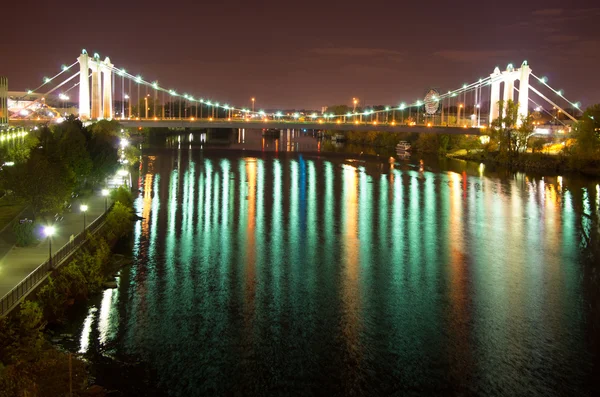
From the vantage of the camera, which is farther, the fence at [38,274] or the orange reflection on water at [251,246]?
the orange reflection on water at [251,246]

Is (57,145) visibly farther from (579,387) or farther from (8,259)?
(579,387)

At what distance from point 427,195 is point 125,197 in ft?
41.9

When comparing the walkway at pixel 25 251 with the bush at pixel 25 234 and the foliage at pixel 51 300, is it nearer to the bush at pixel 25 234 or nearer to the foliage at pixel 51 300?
the bush at pixel 25 234

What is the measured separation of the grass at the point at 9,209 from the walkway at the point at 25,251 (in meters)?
0.36

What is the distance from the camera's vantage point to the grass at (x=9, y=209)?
15.8 meters

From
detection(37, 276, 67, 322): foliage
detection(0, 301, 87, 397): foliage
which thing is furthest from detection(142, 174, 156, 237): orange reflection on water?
detection(0, 301, 87, 397): foliage

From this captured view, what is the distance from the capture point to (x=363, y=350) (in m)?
10.3

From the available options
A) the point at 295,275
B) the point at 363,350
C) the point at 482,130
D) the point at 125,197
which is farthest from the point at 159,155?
the point at 363,350

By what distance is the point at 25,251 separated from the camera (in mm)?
12516

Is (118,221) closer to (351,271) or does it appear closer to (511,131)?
(351,271)

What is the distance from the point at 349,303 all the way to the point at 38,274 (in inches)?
220

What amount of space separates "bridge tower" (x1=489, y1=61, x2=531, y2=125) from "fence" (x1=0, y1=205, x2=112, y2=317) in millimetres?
35404

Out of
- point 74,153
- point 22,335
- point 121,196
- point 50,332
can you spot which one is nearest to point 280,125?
point 121,196

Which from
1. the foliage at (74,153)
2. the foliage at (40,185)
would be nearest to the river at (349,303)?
the foliage at (40,185)
